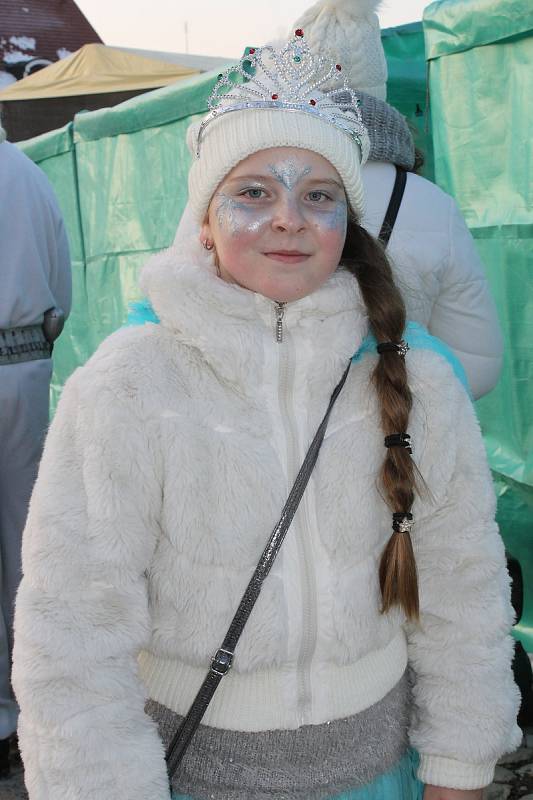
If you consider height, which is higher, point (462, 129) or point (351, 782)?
point (462, 129)

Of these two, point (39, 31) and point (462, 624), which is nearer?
point (462, 624)

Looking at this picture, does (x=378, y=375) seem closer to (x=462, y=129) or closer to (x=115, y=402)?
(x=115, y=402)

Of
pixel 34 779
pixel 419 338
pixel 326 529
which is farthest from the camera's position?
pixel 419 338

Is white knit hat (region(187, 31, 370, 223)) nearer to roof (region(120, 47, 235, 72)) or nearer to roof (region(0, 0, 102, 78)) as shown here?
roof (region(120, 47, 235, 72))

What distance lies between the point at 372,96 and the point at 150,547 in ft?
5.40

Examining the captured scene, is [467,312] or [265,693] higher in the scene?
[467,312]

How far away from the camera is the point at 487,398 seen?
3.68 metres

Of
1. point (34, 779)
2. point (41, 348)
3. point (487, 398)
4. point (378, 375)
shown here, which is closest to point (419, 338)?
point (378, 375)

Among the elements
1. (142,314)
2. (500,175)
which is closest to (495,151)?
(500,175)

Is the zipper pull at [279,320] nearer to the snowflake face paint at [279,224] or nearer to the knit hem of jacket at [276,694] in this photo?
the snowflake face paint at [279,224]

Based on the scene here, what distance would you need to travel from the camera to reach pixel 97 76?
1320 cm

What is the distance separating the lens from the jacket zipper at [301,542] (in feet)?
4.58

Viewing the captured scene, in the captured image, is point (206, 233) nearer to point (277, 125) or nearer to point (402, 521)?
point (277, 125)

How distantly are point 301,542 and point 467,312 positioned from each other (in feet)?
4.39
